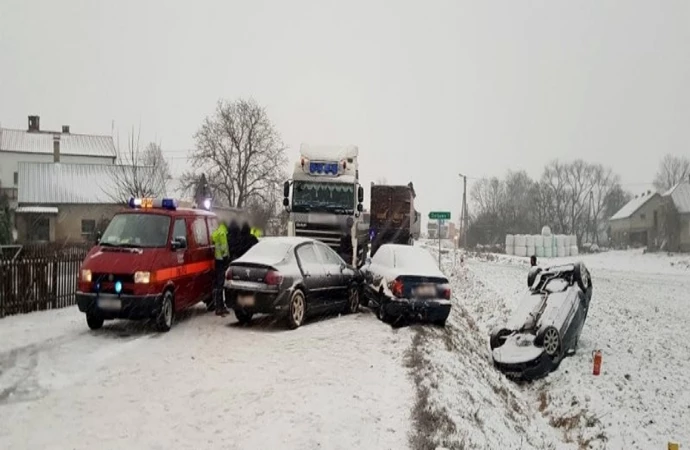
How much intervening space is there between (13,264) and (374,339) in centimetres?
770

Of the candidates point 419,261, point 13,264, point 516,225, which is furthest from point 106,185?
point 516,225

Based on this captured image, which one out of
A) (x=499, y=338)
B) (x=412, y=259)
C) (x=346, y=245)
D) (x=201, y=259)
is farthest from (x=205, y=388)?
(x=346, y=245)

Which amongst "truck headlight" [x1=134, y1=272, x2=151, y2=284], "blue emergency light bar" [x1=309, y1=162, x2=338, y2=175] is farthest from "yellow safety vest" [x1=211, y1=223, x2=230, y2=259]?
"blue emergency light bar" [x1=309, y1=162, x2=338, y2=175]

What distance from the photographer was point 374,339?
976cm

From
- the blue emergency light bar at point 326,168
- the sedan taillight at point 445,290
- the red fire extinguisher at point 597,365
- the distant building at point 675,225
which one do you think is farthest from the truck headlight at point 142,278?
the distant building at point 675,225

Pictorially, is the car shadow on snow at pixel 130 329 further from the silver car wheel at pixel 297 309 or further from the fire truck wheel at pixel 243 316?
the silver car wheel at pixel 297 309

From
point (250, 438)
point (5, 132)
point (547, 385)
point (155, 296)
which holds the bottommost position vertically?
point (547, 385)

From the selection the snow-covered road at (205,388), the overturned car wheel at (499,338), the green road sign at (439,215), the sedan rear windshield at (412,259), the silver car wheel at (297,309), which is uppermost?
the green road sign at (439,215)

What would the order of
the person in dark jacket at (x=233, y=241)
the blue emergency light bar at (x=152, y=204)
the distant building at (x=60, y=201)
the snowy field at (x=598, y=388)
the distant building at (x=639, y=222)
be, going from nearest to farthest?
the snowy field at (x=598, y=388) < the blue emergency light bar at (x=152, y=204) < the person in dark jacket at (x=233, y=241) < the distant building at (x=60, y=201) < the distant building at (x=639, y=222)

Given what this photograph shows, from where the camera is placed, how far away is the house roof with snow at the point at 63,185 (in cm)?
4888

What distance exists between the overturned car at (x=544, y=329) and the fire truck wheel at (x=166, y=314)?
252 inches

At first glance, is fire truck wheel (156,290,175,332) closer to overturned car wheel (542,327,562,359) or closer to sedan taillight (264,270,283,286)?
sedan taillight (264,270,283,286)

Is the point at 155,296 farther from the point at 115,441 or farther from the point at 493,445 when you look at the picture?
the point at 493,445

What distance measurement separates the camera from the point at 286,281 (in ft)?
34.2
